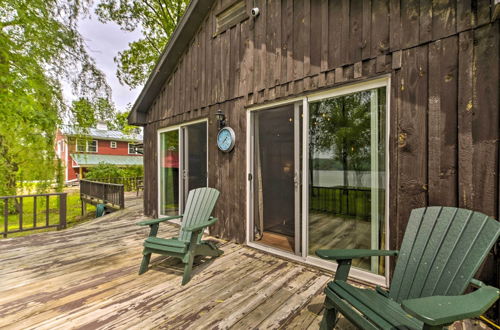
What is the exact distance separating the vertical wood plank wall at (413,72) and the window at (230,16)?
0.33 metres

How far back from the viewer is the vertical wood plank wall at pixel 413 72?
5.53 ft

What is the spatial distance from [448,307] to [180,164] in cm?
411

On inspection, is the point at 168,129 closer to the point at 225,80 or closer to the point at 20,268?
the point at 225,80

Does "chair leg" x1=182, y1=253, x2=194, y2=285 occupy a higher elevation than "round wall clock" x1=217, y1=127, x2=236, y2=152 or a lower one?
lower

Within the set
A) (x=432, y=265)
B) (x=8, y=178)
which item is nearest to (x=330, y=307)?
(x=432, y=265)

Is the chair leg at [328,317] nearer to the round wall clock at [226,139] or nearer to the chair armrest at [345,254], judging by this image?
the chair armrest at [345,254]

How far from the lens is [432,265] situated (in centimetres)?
138

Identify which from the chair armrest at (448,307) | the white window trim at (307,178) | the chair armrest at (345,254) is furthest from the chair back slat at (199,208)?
the chair armrest at (448,307)

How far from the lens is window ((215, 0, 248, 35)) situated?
3361 mm

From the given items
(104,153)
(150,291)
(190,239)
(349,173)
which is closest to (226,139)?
(190,239)

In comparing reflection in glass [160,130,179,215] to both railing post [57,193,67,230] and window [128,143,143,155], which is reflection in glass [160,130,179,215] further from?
window [128,143,143,155]

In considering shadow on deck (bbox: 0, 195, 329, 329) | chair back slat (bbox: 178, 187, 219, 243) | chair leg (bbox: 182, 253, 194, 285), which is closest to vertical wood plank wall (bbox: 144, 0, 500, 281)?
shadow on deck (bbox: 0, 195, 329, 329)

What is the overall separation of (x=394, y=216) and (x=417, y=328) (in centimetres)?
112

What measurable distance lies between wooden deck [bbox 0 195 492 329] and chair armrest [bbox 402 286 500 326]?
0.93m
